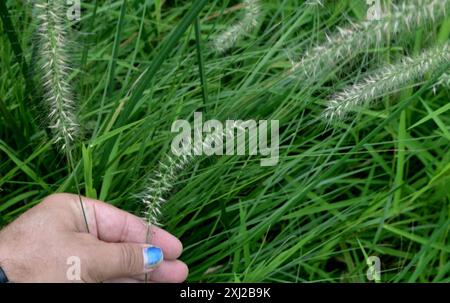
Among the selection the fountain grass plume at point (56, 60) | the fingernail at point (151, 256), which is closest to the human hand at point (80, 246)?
the fingernail at point (151, 256)

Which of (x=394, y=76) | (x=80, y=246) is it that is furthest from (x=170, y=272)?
(x=394, y=76)

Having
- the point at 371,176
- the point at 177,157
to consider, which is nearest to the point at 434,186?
the point at 371,176

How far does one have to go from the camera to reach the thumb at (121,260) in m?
Result: 1.32

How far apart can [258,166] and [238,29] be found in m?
0.40

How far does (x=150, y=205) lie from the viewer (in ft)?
4.25

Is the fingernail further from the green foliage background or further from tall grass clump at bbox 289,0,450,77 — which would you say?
tall grass clump at bbox 289,0,450,77

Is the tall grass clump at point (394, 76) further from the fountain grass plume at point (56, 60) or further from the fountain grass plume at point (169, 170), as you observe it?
the fountain grass plume at point (56, 60)

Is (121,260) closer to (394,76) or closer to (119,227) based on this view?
(119,227)

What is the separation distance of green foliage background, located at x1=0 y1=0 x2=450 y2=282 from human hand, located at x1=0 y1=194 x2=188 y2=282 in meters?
0.08

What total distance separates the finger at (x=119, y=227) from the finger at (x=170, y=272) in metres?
0.02

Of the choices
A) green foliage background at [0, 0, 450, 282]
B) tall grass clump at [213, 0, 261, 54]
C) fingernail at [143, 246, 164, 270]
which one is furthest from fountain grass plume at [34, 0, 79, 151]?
tall grass clump at [213, 0, 261, 54]

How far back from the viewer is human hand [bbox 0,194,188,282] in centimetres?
132

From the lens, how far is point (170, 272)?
147 cm

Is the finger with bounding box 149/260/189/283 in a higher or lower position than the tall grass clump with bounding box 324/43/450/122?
lower
